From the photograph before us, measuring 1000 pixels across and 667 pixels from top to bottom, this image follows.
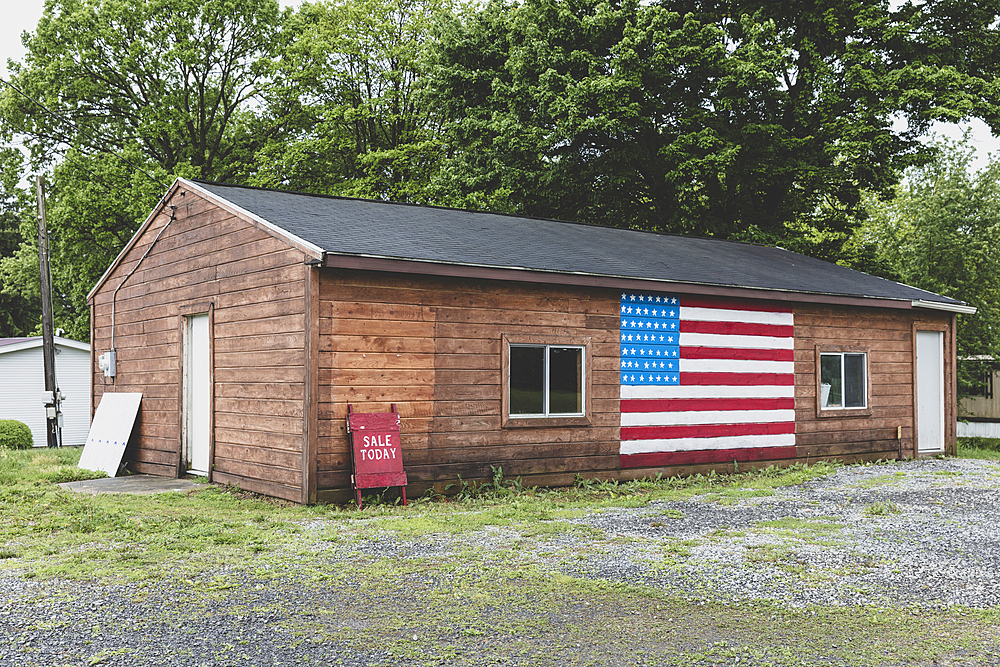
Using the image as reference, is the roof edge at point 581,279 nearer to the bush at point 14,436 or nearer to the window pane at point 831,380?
the window pane at point 831,380

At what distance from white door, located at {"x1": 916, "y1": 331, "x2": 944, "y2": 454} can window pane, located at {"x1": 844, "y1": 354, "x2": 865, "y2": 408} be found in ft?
5.09

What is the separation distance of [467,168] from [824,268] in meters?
10.8

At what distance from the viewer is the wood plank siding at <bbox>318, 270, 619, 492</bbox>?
996 cm

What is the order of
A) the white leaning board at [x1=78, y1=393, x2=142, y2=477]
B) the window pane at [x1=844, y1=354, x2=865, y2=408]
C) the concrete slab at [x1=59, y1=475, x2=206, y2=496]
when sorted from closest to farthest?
1. the concrete slab at [x1=59, y1=475, x2=206, y2=496]
2. the white leaning board at [x1=78, y1=393, x2=142, y2=477]
3. the window pane at [x1=844, y1=354, x2=865, y2=408]

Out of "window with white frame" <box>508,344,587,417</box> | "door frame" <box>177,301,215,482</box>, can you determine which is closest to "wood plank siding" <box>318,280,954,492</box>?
"window with white frame" <box>508,344,587,417</box>

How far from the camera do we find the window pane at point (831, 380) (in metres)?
14.6

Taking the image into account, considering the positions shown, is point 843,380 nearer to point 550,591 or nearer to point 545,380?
point 545,380

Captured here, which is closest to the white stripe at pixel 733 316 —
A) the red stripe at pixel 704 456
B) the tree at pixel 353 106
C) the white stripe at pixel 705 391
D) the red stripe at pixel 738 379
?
the red stripe at pixel 738 379

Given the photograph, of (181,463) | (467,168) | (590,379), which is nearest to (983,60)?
(467,168)

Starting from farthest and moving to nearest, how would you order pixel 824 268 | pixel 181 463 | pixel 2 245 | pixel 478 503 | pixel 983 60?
pixel 2 245 → pixel 983 60 → pixel 824 268 → pixel 181 463 → pixel 478 503

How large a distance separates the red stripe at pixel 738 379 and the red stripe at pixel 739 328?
2.06 feet

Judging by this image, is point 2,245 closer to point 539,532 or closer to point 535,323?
point 535,323

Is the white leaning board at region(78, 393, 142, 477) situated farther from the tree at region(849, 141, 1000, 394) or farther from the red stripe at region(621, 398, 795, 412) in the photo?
the tree at region(849, 141, 1000, 394)

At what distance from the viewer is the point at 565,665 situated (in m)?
4.57
